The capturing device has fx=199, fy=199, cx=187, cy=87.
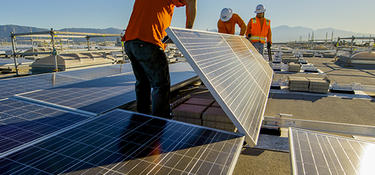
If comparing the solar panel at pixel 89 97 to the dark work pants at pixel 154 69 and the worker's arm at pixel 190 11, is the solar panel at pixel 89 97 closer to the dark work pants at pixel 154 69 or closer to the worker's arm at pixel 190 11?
the dark work pants at pixel 154 69

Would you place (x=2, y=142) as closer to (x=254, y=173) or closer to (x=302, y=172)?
(x=302, y=172)

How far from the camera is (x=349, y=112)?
7.61m

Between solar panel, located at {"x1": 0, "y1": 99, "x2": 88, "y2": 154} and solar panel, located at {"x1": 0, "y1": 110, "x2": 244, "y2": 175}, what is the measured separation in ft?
1.54

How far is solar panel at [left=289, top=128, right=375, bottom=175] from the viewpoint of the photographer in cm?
193

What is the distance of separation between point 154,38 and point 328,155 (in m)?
2.64

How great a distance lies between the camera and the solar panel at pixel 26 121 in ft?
8.71

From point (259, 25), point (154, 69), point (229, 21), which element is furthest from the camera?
point (259, 25)

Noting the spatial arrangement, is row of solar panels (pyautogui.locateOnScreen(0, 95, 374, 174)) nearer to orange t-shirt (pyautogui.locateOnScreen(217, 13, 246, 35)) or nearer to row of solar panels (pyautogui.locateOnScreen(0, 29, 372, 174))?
row of solar panels (pyautogui.locateOnScreen(0, 29, 372, 174))

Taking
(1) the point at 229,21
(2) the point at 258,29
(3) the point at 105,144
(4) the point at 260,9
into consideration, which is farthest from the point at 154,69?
(4) the point at 260,9

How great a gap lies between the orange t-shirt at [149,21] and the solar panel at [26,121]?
5.69 ft

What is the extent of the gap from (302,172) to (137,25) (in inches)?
109

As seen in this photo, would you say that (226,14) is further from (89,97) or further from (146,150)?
(146,150)

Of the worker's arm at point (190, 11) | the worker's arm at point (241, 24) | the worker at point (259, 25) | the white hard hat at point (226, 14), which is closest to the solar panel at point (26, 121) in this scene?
the worker's arm at point (190, 11)

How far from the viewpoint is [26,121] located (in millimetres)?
3229
